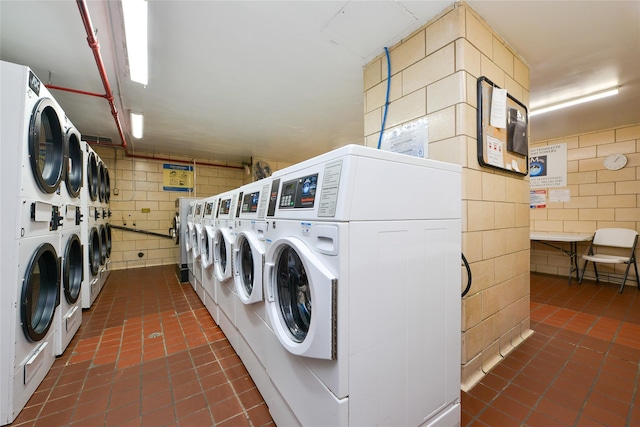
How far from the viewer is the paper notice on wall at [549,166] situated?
4.27 metres

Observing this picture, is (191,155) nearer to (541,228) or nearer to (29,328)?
(29,328)

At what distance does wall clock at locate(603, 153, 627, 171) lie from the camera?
371 cm

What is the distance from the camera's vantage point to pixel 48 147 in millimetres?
1950

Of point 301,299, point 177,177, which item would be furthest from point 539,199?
point 177,177

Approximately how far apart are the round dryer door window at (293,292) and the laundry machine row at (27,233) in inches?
58.6

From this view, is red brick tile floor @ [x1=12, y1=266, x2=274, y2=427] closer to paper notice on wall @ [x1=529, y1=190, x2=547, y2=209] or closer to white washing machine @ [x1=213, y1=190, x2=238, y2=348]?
white washing machine @ [x1=213, y1=190, x2=238, y2=348]

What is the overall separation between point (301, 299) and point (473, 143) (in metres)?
1.44

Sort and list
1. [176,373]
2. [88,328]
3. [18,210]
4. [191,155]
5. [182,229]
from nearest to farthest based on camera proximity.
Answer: [18,210], [176,373], [88,328], [182,229], [191,155]

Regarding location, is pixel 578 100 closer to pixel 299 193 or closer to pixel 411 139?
pixel 411 139

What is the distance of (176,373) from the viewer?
184cm

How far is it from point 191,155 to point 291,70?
13.9ft

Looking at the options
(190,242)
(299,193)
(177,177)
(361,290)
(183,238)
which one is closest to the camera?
(361,290)

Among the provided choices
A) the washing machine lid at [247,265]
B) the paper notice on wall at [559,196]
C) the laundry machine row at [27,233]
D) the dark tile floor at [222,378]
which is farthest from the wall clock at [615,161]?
the laundry machine row at [27,233]

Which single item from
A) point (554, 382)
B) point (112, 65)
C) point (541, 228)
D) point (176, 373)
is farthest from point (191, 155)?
point (541, 228)
